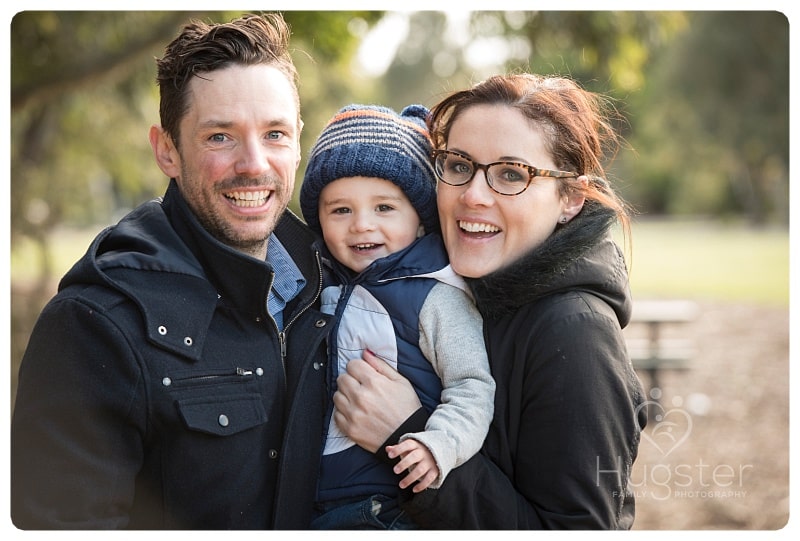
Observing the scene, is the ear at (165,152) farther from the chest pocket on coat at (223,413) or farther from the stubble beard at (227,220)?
the chest pocket on coat at (223,413)

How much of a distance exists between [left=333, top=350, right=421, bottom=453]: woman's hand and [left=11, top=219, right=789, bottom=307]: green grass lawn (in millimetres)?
7419

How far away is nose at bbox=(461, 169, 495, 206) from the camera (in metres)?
2.60

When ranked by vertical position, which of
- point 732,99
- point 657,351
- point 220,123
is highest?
point 732,99

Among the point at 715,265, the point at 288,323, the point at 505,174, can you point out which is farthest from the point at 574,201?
the point at 715,265

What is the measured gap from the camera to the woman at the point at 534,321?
7.80 feet

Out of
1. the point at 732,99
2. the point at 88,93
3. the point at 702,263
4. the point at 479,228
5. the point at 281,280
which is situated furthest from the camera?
the point at 732,99

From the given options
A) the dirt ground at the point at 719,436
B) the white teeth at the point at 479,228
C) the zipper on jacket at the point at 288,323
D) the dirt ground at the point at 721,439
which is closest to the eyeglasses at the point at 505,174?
the white teeth at the point at 479,228

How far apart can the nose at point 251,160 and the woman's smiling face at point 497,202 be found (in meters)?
0.62

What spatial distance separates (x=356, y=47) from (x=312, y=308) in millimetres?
4334

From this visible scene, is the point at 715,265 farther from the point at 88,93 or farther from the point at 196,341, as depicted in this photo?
the point at 196,341

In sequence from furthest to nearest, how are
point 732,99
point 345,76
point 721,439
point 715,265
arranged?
point 732,99
point 715,265
point 345,76
point 721,439

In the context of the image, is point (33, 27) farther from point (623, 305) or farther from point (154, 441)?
point (623, 305)

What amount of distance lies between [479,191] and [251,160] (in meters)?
0.76

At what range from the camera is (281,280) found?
2811mm
